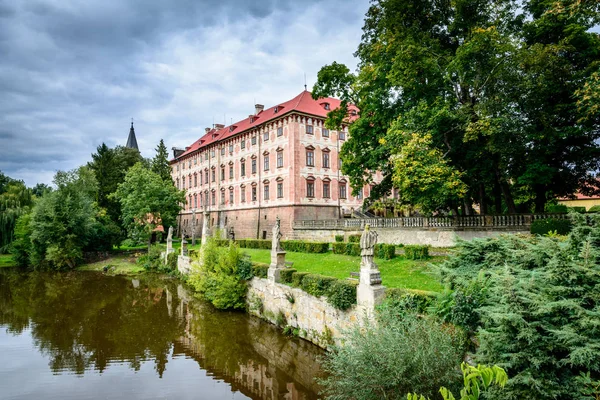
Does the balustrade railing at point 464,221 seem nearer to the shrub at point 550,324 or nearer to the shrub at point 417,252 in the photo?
the shrub at point 417,252

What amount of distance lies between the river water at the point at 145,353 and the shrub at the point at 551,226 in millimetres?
10448

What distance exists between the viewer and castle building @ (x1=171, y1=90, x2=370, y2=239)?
30812 millimetres

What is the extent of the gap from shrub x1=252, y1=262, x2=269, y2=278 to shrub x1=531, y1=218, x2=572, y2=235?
11052mm

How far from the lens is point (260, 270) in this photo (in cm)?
1484

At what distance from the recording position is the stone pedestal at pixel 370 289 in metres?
8.96

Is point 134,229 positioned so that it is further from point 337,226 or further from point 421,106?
point 421,106

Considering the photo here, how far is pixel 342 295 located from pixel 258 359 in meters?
3.36

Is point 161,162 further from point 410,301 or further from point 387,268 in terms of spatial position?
point 410,301

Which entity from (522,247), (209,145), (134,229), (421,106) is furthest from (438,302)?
(209,145)

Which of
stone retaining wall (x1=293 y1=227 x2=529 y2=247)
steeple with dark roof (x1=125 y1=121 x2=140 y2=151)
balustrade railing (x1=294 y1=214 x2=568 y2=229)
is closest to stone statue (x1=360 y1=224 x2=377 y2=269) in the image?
stone retaining wall (x1=293 y1=227 x2=529 y2=247)

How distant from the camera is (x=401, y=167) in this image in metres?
14.9

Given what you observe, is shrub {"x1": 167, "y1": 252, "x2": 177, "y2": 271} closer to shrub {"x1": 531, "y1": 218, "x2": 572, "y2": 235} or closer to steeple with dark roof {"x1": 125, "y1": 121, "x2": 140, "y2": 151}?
shrub {"x1": 531, "y1": 218, "x2": 572, "y2": 235}

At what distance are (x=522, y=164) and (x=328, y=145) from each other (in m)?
18.9

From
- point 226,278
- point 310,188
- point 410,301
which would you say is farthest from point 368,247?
point 310,188
